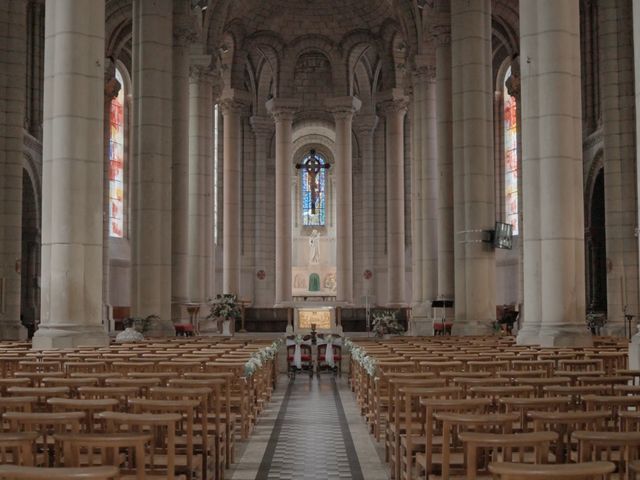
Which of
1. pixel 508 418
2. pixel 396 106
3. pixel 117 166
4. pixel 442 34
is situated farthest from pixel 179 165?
pixel 508 418

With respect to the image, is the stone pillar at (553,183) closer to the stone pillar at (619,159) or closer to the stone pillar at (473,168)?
the stone pillar at (473,168)

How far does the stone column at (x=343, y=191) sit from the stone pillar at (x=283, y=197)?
7.86 feet

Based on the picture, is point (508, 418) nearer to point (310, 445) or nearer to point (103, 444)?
point (103, 444)

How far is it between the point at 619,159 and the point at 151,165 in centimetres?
1470

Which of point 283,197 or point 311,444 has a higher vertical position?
point 283,197

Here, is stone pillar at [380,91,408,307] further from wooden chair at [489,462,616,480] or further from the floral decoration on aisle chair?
wooden chair at [489,462,616,480]

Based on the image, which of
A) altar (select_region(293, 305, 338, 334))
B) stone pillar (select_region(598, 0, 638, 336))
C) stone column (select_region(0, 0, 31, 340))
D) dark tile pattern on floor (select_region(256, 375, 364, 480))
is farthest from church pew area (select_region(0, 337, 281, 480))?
altar (select_region(293, 305, 338, 334))

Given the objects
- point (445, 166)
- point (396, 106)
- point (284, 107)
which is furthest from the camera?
point (396, 106)

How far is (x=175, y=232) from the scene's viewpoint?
30922 millimetres

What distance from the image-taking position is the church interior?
25.1 feet

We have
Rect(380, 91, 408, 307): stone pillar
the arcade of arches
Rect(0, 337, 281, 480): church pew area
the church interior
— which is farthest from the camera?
Rect(380, 91, 408, 307): stone pillar

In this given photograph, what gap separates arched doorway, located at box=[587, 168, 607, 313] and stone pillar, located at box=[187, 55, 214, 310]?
15332 millimetres

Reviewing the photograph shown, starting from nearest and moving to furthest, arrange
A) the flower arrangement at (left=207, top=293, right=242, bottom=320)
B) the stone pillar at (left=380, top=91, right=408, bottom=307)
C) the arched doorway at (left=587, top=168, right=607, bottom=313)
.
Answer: the arched doorway at (left=587, top=168, right=607, bottom=313)
the flower arrangement at (left=207, top=293, right=242, bottom=320)
the stone pillar at (left=380, top=91, right=408, bottom=307)

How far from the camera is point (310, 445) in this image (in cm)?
1248
